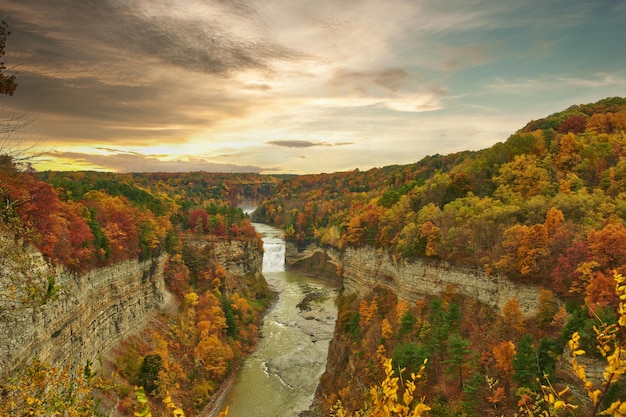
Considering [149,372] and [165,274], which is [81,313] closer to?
[149,372]

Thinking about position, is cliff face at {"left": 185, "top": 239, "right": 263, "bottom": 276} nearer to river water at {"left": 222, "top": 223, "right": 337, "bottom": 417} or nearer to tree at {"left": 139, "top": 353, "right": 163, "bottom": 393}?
river water at {"left": 222, "top": 223, "right": 337, "bottom": 417}

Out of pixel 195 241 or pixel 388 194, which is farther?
pixel 195 241

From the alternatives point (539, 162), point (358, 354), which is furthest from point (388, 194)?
point (358, 354)

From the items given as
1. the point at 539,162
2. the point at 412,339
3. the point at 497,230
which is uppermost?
the point at 539,162

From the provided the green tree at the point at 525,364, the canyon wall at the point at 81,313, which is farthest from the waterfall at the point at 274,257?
the green tree at the point at 525,364

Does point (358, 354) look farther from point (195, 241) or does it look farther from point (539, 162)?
point (195, 241)

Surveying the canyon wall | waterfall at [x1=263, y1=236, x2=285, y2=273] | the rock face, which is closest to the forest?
the rock face

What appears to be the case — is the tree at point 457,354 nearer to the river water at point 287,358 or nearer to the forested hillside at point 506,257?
the forested hillside at point 506,257
